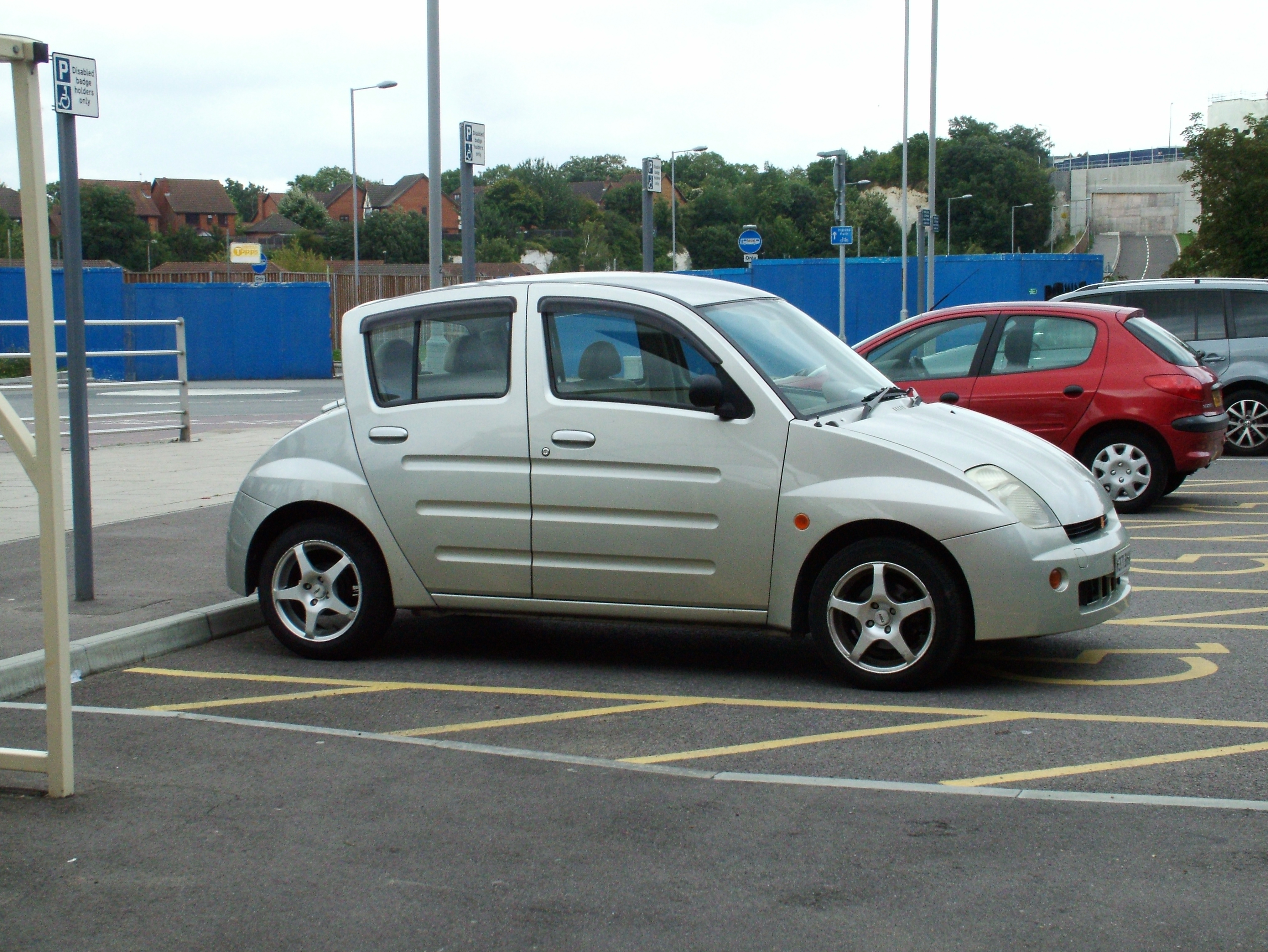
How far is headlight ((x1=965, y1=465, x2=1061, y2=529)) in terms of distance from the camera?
5.89m

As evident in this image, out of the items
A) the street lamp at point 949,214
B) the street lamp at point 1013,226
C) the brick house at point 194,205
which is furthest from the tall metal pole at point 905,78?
the brick house at point 194,205

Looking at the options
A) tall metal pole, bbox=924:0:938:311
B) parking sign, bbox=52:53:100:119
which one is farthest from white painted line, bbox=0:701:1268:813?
tall metal pole, bbox=924:0:938:311

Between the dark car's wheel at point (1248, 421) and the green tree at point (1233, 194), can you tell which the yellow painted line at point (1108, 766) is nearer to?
the dark car's wheel at point (1248, 421)

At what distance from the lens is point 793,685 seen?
6270 millimetres

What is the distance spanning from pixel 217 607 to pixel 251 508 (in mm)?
868

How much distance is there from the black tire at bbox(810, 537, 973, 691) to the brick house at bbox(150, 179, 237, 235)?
151 m

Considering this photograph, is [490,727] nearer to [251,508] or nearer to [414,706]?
[414,706]

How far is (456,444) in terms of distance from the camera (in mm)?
6504

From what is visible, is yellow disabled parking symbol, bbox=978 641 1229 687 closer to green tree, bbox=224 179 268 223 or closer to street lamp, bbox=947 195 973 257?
street lamp, bbox=947 195 973 257

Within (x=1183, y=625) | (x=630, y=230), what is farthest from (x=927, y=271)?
(x=630, y=230)

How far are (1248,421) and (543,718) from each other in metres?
11.1

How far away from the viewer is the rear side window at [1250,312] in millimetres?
→ 14195

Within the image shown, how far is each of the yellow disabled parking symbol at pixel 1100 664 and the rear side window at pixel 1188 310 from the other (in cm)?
819

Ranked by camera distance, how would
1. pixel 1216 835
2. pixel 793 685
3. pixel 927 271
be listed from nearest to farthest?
pixel 1216 835, pixel 793 685, pixel 927 271
